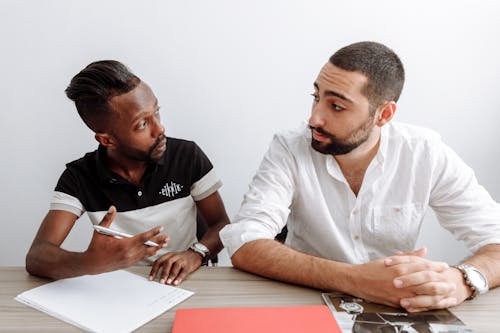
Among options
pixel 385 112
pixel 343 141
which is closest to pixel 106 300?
pixel 343 141

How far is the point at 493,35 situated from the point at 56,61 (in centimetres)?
185

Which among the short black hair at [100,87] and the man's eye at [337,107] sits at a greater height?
the short black hair at [100,87]

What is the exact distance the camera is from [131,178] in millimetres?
1435

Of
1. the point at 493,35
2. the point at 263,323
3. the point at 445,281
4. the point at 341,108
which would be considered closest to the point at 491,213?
the point at 445,281

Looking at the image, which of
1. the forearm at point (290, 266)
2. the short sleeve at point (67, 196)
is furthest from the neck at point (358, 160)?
the short sleeve at point (67, 196)

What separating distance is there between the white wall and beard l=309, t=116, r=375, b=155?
0.55m

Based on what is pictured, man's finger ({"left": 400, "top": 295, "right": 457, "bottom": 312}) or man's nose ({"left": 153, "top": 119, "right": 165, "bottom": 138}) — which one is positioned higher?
man's nose ({"left": 153, "top": 119, "right": 165, "bottom": 138})

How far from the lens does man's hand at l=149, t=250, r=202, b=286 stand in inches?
40.7

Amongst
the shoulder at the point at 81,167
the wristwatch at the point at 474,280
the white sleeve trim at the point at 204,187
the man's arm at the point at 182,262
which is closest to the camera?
the wristwatch at the point at 474,280

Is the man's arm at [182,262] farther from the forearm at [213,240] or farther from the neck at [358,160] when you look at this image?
the neck at [358,160]

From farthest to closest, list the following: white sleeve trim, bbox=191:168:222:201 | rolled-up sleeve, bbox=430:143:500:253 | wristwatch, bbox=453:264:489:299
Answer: white sleeve trim, bbox=191:168:222:201, rolled-up sleeve, bbox=430:143:500:253, wristwatch, bbox=453:264:489:299

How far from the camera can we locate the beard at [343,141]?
125 cm

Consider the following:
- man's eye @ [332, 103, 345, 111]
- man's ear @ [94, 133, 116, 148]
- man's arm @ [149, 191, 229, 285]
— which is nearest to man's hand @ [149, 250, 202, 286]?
man's arm @ [149, 191, 229, 285]

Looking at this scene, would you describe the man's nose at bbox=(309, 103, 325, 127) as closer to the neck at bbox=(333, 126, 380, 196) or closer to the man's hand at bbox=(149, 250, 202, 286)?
the neck at bbox=(333, 126, 380, 196)
